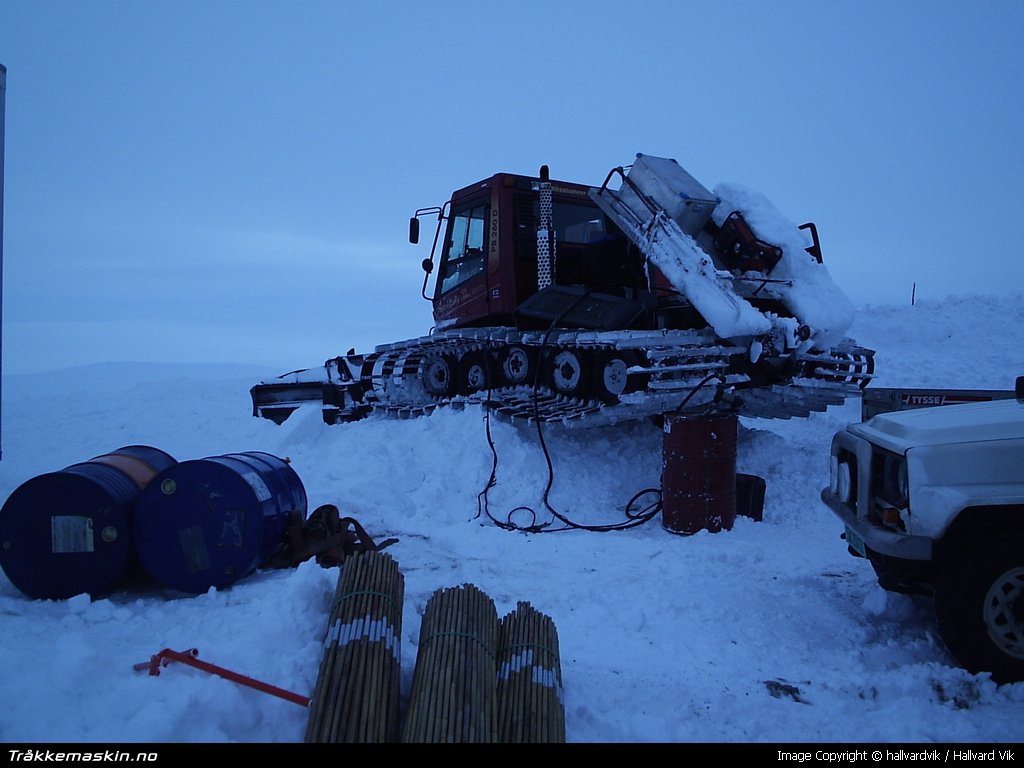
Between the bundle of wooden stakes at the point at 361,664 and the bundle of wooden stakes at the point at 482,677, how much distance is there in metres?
0.12

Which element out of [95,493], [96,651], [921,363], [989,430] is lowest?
[921,363]

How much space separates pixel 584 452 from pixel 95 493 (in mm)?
5489

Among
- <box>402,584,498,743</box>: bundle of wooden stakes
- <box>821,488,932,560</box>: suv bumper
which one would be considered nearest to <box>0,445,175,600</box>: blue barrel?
<box>402,584,498,743</box>: bundle of wooden stakes

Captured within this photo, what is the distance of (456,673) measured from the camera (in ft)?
10.8

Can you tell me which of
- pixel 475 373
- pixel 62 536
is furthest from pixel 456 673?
pixel 475 373

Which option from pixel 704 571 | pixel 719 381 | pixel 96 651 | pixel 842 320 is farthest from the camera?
pixel 842 320

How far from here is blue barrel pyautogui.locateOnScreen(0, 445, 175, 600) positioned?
4.70 meters

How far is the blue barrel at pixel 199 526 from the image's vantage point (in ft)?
15.8

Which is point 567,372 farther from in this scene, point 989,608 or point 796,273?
point 989,608

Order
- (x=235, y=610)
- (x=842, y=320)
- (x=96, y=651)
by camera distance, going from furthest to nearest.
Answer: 1. (x=842, y=320)
2. (x=235, y=610)
3. (x=96, y=651)

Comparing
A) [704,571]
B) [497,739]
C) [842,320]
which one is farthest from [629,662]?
[842,320]

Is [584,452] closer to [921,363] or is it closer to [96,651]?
[96,651]

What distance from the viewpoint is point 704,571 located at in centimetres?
548

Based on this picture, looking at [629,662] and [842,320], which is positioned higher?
[842,320]
